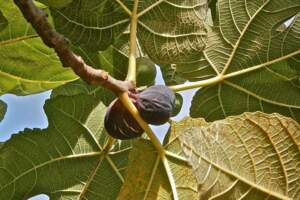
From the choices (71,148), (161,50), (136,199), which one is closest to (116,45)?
(161,50)

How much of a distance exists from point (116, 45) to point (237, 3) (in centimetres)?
31

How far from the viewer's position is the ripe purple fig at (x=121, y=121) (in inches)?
55.2

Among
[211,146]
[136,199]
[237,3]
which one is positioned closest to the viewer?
[211,146]

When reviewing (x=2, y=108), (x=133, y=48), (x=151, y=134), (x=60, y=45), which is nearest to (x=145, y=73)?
(x=133, y=48)

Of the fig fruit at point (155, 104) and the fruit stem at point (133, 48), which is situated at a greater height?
the fruit stem at point (133, 48)

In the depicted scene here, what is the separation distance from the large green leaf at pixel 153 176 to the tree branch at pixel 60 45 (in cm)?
21

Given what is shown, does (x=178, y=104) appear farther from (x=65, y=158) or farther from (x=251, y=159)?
(x=251, y=159)

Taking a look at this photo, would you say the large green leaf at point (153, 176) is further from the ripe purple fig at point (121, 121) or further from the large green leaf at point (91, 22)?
the large green leaf at point (91, 22)

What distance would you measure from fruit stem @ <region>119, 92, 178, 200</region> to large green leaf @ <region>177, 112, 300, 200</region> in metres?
0.10

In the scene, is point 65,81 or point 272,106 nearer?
point 272,106

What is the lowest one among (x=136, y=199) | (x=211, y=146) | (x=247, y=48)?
(x=136, y=199)

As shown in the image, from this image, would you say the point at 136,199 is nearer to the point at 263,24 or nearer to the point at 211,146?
the point at 211,146

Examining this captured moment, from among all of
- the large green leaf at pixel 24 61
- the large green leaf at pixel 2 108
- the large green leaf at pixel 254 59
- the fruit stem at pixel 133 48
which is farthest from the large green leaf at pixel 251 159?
the large green leaf at pixel 2 108

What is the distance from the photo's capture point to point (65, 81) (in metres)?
1.83
